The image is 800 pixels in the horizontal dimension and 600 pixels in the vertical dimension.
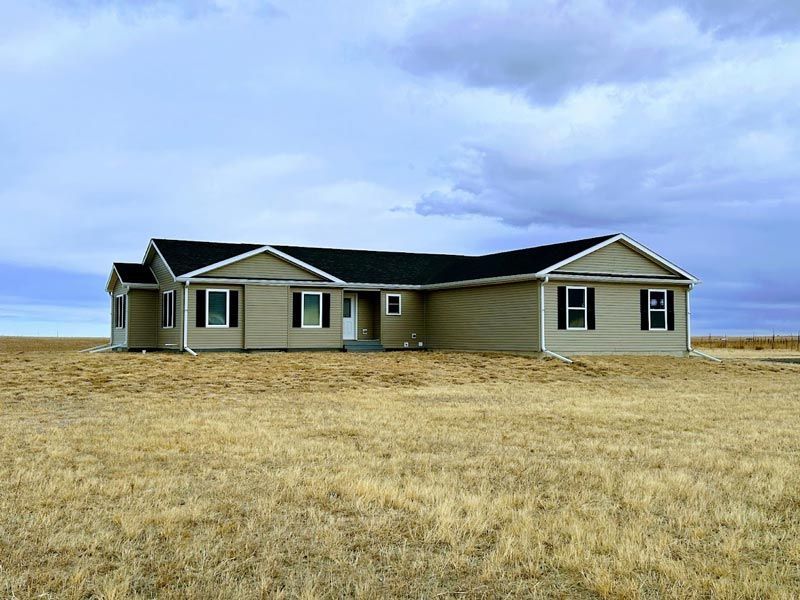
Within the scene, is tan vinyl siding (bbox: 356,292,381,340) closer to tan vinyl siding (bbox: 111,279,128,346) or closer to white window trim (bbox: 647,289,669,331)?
tan vinyl siding (bbox: 111,279,128,346)

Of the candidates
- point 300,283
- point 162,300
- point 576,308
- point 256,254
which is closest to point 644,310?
point 576,308

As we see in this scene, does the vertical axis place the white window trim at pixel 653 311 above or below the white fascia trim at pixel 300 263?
below

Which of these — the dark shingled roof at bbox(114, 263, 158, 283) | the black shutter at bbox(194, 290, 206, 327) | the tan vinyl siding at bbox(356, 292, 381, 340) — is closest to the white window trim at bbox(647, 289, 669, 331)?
the tan vinyl siding at bbox(356, 292, 381, 340)

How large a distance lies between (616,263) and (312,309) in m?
11.6

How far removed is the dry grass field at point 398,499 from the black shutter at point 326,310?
48.2 feet

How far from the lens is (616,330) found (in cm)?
2853

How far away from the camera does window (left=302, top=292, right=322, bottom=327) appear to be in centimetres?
2952

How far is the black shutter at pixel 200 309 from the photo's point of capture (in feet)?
90.2

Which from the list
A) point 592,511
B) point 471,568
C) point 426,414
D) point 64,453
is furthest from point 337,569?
point 426,414

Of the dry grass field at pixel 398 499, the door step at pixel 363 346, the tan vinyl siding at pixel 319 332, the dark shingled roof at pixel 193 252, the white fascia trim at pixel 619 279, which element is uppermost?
the dark shingled roof at pixel 193 252

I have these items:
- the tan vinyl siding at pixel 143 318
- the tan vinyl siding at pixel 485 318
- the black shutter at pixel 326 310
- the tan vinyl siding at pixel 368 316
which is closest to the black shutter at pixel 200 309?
the tan vinyl siding at pixel 143 318

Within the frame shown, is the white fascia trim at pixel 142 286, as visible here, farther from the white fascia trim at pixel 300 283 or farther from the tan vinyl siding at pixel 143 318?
the white fascia trim at pixel 300 283

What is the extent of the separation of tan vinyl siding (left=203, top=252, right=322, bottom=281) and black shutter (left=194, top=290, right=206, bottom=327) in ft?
2.41

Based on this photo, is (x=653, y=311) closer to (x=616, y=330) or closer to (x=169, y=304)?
(x=616, y=330)
